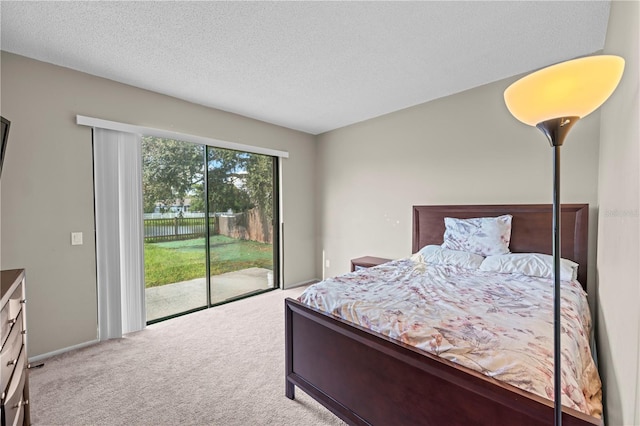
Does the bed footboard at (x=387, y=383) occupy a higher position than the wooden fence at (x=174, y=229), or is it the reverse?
the wooden fence at (x=174, y=229)

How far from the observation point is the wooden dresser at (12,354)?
3.52 feet

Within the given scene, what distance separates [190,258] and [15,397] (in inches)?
87.7

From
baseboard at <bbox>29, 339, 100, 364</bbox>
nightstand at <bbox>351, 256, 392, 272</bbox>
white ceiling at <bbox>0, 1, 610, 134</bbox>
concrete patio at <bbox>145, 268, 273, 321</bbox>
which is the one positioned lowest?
baseboard at <bbox>29, 339, 100, 364</bbox>

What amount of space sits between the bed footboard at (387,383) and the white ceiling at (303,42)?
196 centimetres

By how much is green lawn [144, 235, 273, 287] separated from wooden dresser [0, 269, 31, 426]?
1.61 m

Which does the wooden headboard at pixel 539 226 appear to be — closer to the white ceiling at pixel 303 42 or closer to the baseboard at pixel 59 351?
the white ceiling at pixel 303 42

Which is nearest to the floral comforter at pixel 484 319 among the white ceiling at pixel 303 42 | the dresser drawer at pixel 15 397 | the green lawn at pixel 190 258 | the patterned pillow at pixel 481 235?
the patterned pillow at pixel 481 235

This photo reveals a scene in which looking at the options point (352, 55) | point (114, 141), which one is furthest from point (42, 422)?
point (352, 55)

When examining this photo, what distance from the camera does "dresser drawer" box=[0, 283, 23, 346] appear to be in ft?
3.66

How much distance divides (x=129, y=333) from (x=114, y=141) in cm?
197

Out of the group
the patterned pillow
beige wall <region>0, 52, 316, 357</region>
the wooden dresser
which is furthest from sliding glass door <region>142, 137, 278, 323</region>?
the patterned pillow

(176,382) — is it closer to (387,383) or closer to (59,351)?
(59,351)

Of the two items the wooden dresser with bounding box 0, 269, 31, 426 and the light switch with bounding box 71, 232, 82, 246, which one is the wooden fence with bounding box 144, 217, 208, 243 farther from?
the wooden dresser with bounding box 0, 269, 31, 426

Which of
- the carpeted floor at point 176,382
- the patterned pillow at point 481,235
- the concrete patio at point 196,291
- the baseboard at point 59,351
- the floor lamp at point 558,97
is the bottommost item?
the carpeted floor at point 176,382
